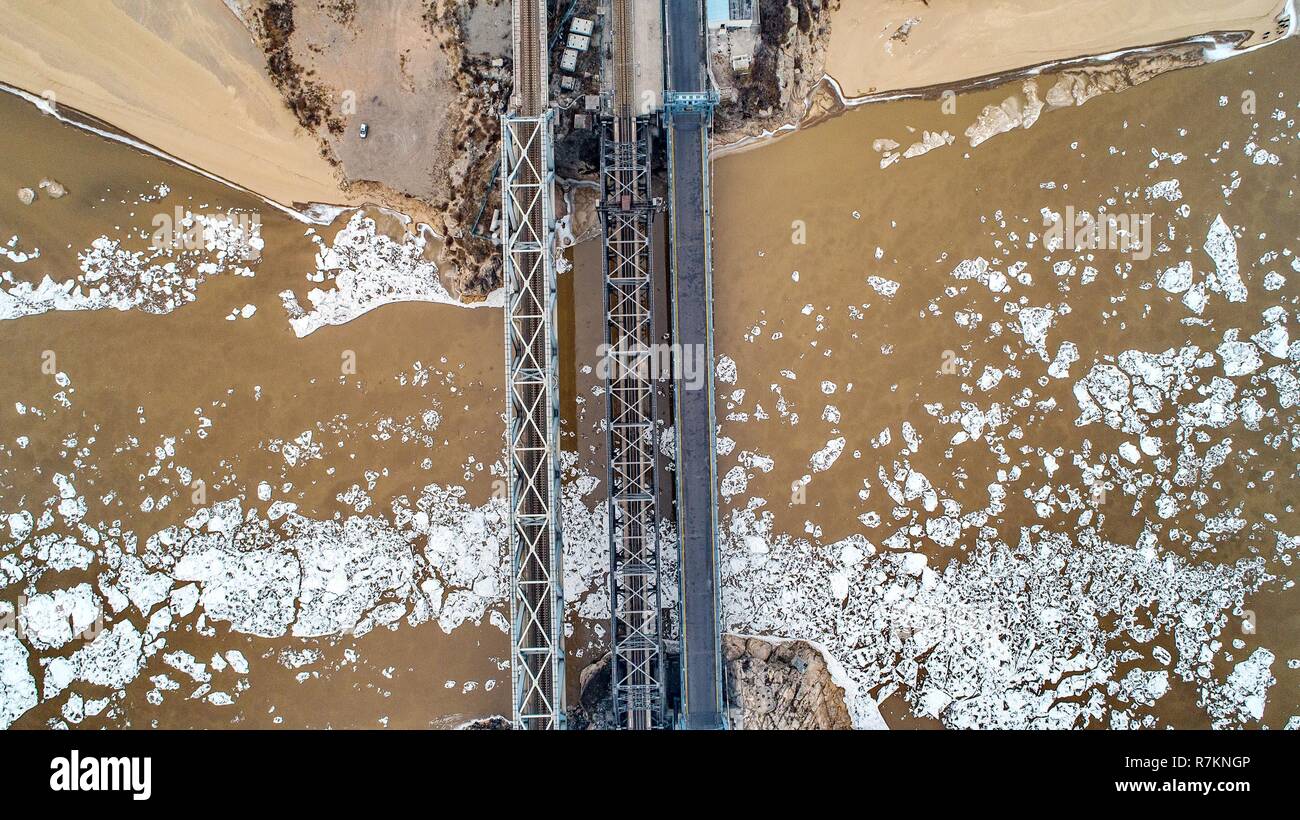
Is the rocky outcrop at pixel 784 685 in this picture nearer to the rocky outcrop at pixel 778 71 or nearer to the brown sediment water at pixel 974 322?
the brown sediment water at pixel 974 322

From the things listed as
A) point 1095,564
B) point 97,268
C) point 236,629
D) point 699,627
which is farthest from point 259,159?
point 1095,564

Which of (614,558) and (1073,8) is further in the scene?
(1073,8)

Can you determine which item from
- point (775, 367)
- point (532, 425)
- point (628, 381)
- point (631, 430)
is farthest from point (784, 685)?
point (532, 425)

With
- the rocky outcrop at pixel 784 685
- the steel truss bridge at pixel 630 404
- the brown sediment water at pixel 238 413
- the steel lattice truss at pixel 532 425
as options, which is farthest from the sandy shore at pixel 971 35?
the rocky outcrop at pixel 784 685

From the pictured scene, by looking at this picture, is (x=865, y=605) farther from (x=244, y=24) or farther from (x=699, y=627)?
(x=244, y=24)

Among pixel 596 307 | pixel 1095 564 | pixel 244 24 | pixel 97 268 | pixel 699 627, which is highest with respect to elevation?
pixel 244 24

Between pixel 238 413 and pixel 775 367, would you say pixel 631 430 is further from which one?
pixel 238 413

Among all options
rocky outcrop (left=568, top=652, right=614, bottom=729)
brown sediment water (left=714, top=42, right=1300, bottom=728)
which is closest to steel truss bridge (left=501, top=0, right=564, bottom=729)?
rocky outcrop (left=568, top=652, right=614, bottom=729)
